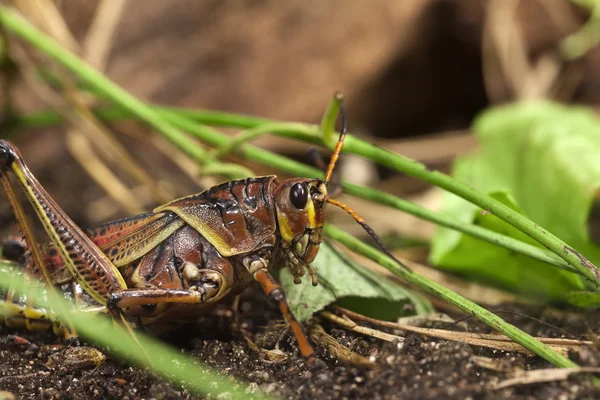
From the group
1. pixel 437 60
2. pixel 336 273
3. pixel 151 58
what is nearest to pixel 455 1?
pixel 437 60

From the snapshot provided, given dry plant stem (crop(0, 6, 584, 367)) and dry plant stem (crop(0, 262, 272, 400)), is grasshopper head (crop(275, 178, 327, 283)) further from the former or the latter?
dry plant stem (crop(0, 262, 272, 400))

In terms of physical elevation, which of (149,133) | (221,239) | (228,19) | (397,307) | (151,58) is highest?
(228,19)

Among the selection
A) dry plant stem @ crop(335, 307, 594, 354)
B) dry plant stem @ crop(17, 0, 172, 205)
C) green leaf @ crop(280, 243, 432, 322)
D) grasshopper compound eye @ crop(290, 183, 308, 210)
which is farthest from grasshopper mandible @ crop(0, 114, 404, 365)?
dry plant stem @ crop(17, 0, 172, 205)

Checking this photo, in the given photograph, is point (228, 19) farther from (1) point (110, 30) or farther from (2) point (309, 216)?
(2) point (309, 216)

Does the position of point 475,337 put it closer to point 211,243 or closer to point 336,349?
point 336,349

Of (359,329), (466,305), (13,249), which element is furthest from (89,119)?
(466,305)

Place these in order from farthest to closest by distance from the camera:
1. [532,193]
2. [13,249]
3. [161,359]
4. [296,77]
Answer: [296,77] → [532,193] → [13,249] → [161,359]

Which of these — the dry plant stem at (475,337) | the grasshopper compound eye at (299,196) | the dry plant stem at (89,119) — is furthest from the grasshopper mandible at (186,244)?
the dry plant stem at (89,119)
